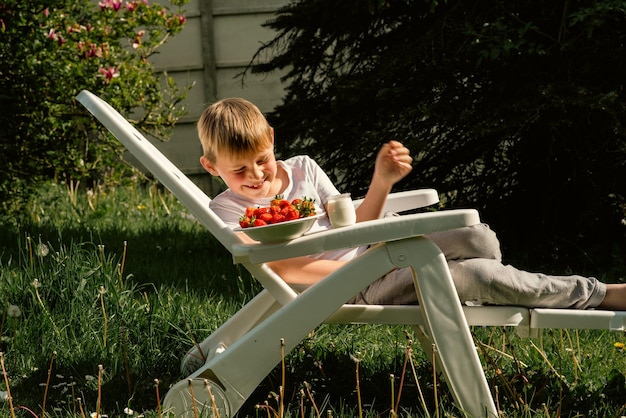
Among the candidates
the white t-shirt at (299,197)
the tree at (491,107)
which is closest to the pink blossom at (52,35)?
the tree at (491,107)

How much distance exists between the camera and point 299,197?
9.04ft

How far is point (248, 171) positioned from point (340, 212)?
409mm

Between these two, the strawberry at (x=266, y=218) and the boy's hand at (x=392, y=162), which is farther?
the boy's hand at (x=392, y=162)

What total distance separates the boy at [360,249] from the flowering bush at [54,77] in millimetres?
2797

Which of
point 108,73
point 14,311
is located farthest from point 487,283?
point 108,73

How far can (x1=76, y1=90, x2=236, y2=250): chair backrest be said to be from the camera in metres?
2.28

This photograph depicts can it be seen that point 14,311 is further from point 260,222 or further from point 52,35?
point 52,35

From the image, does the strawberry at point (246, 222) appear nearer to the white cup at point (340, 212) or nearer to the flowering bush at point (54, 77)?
the white cup at point (340, 212)

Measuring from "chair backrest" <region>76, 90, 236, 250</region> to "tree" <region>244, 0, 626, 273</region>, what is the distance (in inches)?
77.1

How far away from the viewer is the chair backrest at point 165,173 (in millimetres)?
2283

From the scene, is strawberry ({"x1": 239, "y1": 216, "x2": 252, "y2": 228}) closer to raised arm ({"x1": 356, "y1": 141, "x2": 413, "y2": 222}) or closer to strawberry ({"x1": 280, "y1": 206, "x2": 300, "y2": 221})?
strawberry ({"x1": 280, "y1": 206, "x2": 300, "y2": 221})

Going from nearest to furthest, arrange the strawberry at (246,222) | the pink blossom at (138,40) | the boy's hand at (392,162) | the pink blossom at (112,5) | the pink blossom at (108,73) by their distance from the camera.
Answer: the strawberry at (246,222)
the boy's hand at (392,162)
the pink blossom at (108,73)
the pink blossom at (112,5)
the pink blossom at (138,40)

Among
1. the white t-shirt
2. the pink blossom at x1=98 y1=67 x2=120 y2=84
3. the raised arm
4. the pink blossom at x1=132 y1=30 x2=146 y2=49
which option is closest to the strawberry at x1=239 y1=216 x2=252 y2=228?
the white t-shirt

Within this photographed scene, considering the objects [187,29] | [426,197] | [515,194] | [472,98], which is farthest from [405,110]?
[187,29]
